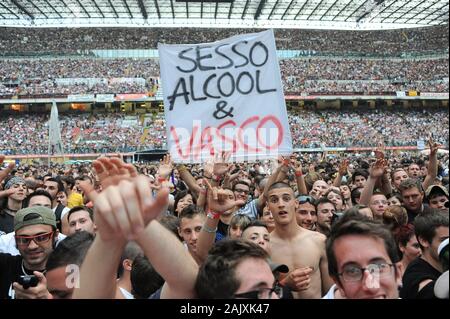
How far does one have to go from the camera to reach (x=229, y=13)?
123 ft

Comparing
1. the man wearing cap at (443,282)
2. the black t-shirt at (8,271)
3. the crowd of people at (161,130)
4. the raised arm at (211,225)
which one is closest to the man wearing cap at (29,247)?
the black t-shirt at (8,271)

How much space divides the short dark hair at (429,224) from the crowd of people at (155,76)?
38918mm

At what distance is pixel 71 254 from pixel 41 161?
30.1 m

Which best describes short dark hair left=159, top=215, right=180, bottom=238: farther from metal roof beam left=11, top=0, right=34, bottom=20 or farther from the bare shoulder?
metal roof beam left=11, top=0, right=34, bottom=20

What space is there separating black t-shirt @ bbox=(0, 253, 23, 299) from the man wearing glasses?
2.13 m

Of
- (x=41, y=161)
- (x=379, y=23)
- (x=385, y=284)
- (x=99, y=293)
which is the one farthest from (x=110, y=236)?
(x=379, y=23)

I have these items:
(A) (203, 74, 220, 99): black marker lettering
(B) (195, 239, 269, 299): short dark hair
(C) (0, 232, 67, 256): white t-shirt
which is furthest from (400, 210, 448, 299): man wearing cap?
(C) (0, 232, 67, 256): white t-shirt

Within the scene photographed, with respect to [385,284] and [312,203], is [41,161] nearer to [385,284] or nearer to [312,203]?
[312,203]

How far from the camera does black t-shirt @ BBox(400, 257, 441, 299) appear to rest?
2346 mm

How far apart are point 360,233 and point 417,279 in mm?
790

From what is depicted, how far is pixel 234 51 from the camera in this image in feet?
14.1

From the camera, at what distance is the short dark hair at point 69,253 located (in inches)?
95.8

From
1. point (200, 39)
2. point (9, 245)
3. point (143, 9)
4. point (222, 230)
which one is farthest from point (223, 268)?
point (200, 39)

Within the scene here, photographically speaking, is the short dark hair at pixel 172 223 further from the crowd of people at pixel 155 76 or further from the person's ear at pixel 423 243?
the crowd of people at pixel 155 76
